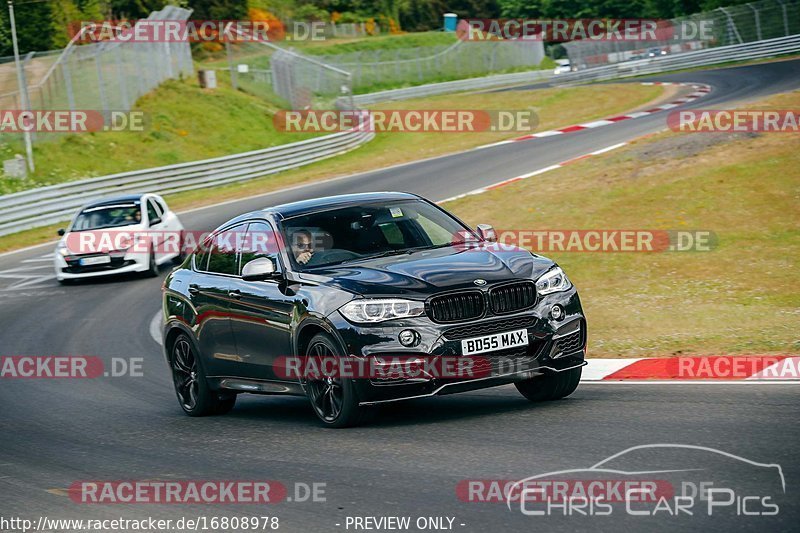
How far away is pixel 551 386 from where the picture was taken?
8.98 m

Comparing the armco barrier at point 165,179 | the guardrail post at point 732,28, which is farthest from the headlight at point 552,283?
the guardrail post at point 732,28

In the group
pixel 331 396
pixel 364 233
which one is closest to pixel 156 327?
pixel 364 233

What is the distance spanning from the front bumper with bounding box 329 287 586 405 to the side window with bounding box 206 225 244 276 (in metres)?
2.00

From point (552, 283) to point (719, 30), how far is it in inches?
2046

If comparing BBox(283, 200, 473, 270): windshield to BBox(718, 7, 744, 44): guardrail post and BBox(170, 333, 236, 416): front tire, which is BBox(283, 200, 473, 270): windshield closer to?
BBox(170, 333, 236, 416): front tire

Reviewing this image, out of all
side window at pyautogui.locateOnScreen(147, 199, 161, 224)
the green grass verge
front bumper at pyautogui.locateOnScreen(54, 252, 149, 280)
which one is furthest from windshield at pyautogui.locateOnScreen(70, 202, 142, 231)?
the green grass verge

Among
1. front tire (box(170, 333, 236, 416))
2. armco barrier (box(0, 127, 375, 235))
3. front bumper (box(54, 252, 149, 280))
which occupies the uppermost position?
front tire (box(170, 333, 236, 416))

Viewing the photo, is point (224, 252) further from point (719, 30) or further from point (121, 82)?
point (719, 30)

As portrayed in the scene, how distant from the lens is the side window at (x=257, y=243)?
9.49 m

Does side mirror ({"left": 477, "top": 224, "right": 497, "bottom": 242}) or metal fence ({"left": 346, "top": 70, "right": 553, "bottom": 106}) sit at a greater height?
side mirror ({"left": 477, "top": 224, "right": 497, "bottom": 242})

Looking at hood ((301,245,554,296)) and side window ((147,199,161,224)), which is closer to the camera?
hood ((301,245,554,296))

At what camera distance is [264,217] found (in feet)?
31.9

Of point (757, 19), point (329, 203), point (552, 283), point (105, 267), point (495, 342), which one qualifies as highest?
point (329, 203)

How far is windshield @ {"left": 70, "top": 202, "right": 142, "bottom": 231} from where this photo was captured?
22781 mm
